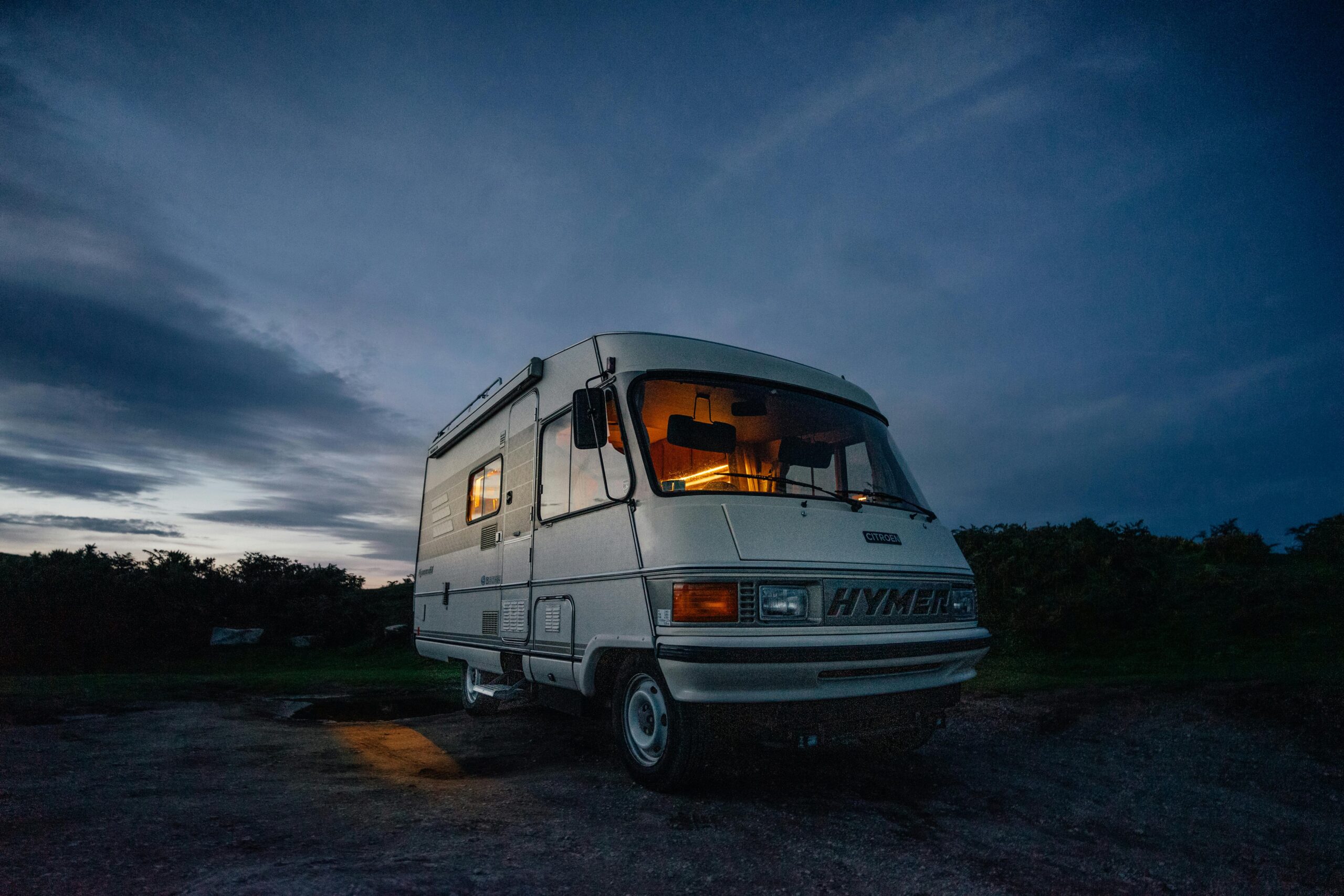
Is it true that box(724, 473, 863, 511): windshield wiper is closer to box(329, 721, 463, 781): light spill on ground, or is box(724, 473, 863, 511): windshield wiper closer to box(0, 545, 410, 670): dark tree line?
box(329, 721, 463, 781): light spill on ground

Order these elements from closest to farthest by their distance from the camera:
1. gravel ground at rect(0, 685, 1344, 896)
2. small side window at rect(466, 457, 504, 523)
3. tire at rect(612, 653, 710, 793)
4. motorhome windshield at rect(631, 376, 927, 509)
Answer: gravel ground at rect(0, 685, 1344, 896) → tire at rect(612, 653, 710, 793) → motorhome windshield at rect(631, 376, 927, 509) → small side window at rect(466, 457, 504, 523)

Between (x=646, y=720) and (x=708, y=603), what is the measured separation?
1.05 meters

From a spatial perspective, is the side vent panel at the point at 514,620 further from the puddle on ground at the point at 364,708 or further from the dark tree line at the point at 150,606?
the dark tree line at the point at 150,606

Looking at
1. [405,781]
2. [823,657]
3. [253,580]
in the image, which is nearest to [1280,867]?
[823,657]

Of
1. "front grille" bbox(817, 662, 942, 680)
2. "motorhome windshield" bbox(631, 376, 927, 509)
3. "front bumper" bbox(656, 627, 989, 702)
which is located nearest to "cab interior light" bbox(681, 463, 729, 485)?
"motorhome windshield" bbox(631, 376, 927, 509)

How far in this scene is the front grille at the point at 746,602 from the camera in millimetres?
4281

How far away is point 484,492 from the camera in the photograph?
778 cm

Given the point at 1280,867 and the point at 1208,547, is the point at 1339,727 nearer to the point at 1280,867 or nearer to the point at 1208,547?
the point at 1280,867

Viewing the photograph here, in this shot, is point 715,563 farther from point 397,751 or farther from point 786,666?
point 397,751

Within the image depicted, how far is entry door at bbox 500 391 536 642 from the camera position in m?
6.35

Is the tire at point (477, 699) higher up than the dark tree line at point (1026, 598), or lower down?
Answer: lower down

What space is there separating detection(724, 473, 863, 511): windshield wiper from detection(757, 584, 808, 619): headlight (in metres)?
0.81

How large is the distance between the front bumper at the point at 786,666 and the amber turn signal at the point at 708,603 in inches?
4.6

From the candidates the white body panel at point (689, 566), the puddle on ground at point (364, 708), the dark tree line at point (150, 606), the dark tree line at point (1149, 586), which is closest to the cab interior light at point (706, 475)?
the white body panel at point (689, 566)
